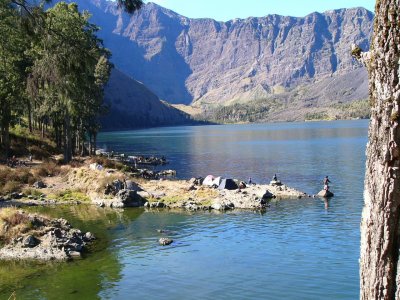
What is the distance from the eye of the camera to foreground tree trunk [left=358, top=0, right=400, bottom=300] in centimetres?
709

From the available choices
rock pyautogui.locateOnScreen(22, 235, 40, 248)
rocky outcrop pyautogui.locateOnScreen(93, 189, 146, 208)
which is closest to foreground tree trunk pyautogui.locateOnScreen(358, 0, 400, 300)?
rock pyautogui.locateOnScreen(22, 235, 40, 248)

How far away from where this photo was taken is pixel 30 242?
33.3 m

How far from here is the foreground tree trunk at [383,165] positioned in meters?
7.09

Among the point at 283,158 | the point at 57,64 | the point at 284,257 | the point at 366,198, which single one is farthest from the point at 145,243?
the point at 283,158

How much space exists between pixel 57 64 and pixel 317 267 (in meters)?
21.5

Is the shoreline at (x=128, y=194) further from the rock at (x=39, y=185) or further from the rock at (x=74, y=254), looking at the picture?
the rock at (x=74, y=254)

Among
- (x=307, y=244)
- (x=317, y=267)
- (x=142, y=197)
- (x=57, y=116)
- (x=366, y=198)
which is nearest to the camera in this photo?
(x=366, y=198)

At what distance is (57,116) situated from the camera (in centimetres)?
7881

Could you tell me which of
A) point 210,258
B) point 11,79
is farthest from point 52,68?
point 11,79

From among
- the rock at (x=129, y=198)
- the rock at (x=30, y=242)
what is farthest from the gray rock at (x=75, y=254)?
the rock at (x=129, y=198)

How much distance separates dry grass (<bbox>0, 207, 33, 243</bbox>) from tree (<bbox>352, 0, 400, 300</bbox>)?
31.9 m

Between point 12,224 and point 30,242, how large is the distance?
281 centimetres

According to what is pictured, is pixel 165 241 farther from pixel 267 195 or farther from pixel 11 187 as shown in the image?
pixel 11 187

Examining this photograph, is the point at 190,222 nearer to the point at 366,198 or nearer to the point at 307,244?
the point at 307,244
